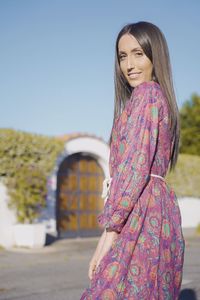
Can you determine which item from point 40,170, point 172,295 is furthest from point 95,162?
point 172,295

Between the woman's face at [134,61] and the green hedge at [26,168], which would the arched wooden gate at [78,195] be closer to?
the green hedge at [26,168]

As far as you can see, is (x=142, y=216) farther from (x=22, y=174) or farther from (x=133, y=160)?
(x=22, y=174)

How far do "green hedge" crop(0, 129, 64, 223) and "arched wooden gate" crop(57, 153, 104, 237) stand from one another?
4.78 feet

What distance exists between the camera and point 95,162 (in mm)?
13445

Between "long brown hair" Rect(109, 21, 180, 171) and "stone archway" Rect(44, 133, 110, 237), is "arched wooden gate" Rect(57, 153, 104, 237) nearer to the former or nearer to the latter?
"stone archway" Rect(44, 133, 110, 237)

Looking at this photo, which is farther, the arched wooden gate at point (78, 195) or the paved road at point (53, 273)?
the arched wooden gate at point (78, 195)

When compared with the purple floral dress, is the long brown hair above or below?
above

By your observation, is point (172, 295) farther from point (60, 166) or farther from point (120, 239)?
point (60, 166)

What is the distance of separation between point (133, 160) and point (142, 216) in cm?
23

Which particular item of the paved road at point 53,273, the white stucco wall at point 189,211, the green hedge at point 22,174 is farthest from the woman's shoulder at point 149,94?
the white stucco wall at point 189,211

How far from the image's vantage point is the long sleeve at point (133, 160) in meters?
1.77

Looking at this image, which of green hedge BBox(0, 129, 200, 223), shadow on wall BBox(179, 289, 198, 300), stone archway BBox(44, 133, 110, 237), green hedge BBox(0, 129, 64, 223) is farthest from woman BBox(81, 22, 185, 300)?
stone archway BBox(44, 133, 110, 237)

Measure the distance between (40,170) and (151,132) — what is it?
9.26 m

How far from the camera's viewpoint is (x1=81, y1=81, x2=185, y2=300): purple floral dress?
1763 mm
